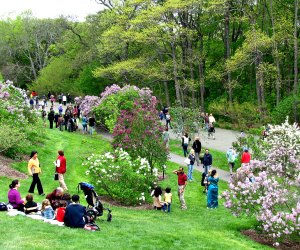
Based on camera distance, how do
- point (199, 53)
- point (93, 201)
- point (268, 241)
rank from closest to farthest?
1. point (93, 201)
2. point (268, 241)
3. point (199, 53)

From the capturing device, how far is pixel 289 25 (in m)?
39.0

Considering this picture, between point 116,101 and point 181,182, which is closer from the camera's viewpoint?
point 181,182

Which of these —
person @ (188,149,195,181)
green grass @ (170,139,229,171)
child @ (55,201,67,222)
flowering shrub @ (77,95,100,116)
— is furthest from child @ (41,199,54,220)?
flowering shrub @ (77,95,100,116)

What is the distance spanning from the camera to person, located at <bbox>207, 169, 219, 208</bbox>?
17578mm

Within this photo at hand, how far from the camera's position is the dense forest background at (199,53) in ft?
125

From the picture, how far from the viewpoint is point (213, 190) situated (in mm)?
17953

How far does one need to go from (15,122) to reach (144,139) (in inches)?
351

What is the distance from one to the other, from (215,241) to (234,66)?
86.5ft

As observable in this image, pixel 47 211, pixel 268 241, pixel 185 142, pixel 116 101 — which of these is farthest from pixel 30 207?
pixel 116 101

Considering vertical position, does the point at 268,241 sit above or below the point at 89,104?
below

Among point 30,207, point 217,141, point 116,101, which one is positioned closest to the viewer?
point 30,207

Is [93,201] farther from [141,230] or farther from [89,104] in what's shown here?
[89,104]

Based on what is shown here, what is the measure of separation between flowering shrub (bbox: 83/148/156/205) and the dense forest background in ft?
54.6

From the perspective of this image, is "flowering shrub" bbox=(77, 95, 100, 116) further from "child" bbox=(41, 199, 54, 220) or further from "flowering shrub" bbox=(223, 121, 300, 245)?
"child" bbox=(41, 199, 54, 220)
